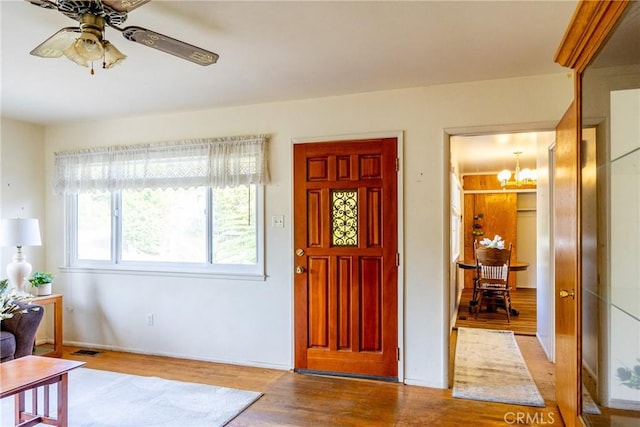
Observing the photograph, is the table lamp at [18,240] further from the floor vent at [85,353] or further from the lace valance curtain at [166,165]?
the floor vent at [85,353]

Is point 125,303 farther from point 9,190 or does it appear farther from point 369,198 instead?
point 369,198

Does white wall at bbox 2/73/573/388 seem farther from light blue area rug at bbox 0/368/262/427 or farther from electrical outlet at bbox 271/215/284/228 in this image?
light blue area rug at bbox 0/368/262/427

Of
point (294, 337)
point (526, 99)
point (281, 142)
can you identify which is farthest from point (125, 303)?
point (526, 99)

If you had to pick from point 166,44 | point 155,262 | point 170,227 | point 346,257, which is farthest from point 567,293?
point 155,262

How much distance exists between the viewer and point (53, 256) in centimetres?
457

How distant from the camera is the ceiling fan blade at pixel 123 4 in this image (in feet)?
5.48

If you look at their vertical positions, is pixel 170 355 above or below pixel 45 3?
below

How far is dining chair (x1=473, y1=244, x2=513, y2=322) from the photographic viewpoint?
5632mm

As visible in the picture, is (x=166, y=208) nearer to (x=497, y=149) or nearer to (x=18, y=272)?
(x=18, y=272)

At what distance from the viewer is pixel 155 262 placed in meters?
4.17


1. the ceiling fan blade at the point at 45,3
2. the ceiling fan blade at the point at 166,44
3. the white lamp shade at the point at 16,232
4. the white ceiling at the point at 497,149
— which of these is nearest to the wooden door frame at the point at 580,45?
the ceiling fan blade at the point at 166,44

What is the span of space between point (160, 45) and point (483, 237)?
7.83m

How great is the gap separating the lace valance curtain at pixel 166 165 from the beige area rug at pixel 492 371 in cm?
238

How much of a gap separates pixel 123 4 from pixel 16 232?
10.1 ft
